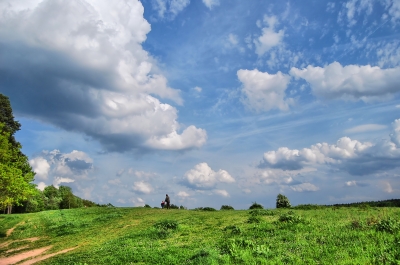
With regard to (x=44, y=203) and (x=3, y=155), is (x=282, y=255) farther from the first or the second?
(x=44, y=203)

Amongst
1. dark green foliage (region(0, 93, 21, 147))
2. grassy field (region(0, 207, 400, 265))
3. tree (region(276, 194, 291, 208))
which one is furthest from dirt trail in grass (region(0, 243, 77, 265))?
dark green foliage (region(0, 93, 21, 147))

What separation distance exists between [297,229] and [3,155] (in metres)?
35.7

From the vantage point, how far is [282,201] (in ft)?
118

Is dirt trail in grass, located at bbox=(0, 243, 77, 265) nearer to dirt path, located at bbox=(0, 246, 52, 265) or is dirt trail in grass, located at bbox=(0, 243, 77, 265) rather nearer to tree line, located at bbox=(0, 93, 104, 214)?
dirt path, located at bbox=(0, 246, 52, 265)

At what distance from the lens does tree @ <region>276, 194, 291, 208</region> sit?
3537 cm

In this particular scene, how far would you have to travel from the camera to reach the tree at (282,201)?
35.4 metres

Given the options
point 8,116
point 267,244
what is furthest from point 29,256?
point 8,116

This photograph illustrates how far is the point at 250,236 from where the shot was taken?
15.1 meters

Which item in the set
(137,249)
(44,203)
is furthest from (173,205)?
(44,203)

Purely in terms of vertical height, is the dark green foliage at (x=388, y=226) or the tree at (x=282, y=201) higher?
the tree at (x=282, y=201)

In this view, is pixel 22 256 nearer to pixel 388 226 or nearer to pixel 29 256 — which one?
pixel 29 256

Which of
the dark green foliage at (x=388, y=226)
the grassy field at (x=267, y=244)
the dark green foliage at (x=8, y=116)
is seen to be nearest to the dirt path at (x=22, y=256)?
the grassy field at (x=267, y=244)

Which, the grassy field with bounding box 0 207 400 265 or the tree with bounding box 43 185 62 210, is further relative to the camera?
the tree with bounding box 43 185 62 210

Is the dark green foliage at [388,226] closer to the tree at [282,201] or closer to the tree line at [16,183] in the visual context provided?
the tree at [282,201]
